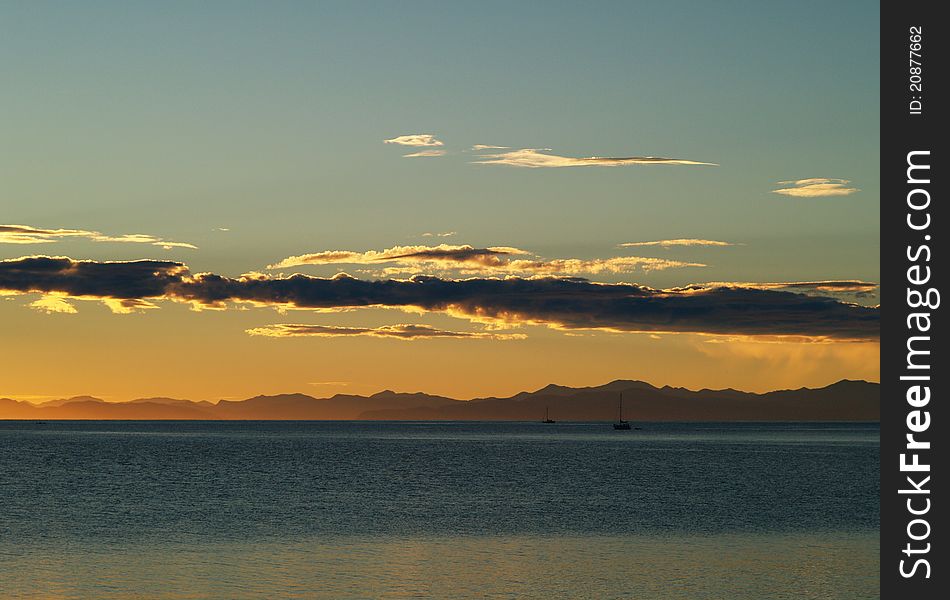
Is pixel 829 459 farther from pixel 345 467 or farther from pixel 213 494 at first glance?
pixel 213 494

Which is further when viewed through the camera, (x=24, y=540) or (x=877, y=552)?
(x=24, y=540)

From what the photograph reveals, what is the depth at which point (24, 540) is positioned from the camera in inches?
2329

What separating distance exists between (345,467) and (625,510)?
6537cm

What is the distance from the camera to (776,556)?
177ft

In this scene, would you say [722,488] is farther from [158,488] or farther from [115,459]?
[115,459]

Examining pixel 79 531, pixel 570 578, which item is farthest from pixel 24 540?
pixel 570 578

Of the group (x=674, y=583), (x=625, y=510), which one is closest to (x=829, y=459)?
(x=625, y=510)

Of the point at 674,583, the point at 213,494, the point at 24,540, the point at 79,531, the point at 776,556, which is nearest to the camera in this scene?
the point at 674,583

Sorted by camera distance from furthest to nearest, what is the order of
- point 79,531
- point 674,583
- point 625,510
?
point 625,510 < point 79,531 < point 674,583

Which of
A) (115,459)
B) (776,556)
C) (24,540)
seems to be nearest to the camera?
(776,556)

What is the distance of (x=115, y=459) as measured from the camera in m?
161

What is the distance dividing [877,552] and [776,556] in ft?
17.0

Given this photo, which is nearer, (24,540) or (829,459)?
(24,540)

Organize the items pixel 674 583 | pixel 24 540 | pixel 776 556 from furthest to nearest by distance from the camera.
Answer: pixel 24 540 < pixel 776 556 < pixel 674 583
